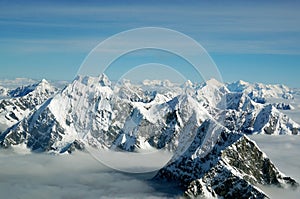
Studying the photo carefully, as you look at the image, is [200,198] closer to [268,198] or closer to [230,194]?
[230,194]

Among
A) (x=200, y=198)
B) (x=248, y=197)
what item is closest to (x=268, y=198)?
(x=248, y=197)

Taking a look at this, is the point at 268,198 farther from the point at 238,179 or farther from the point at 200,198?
the point at 200,198

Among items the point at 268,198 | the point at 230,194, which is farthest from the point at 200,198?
the point at 268,198

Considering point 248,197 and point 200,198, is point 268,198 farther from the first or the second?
point 200,198
